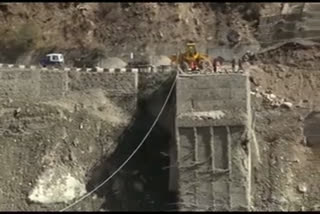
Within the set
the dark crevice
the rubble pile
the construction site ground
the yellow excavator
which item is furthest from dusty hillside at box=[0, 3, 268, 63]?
the dark crevice

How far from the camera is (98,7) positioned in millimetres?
34188

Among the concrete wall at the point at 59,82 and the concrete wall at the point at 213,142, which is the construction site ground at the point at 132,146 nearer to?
the concrete wall at the point at 59,82

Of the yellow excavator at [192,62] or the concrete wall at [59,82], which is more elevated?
the yellow excavator at [192,62]

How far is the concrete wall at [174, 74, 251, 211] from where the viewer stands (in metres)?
21.1

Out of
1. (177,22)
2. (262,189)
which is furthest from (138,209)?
(177,22)

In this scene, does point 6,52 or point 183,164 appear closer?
point 183,164

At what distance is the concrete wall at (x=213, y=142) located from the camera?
69.3ft

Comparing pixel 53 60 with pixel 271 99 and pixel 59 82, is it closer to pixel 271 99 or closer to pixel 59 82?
pixel 59 82

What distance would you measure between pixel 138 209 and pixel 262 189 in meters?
3.40

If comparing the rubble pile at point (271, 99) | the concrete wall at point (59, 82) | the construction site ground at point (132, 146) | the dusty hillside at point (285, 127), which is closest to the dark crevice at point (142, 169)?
the construction site ground at point (132, 146)

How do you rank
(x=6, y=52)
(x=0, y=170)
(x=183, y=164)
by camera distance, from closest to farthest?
(x=183, y=164), (x=0, y=170), (x=6, y=52)

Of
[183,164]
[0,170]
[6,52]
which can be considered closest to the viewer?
[183,164]

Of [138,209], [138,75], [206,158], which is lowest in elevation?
[138,209]

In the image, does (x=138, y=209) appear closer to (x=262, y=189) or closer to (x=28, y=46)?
(x=262, y=189)
